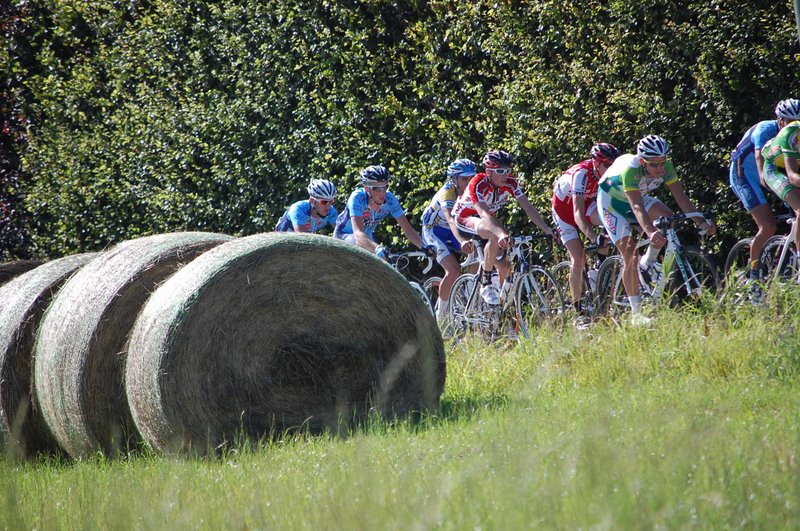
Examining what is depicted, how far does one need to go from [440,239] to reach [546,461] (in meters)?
7.73

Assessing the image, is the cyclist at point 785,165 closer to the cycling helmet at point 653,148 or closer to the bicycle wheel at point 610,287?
the cycling helmet at point 653,148

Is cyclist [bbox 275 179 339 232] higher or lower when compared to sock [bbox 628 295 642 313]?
higher

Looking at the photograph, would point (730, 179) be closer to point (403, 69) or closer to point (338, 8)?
point (403, 69)

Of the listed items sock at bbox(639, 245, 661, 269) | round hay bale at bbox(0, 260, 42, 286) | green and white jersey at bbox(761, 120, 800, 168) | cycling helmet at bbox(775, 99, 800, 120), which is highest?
cycling helmet at bbox(775, 99, 800, 120)

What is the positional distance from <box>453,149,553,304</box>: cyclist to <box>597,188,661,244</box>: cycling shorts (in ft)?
3.12

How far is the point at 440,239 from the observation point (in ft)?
39.7

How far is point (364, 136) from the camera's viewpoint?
554 inches

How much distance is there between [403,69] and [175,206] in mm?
5456

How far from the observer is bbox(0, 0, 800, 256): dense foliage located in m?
10.3

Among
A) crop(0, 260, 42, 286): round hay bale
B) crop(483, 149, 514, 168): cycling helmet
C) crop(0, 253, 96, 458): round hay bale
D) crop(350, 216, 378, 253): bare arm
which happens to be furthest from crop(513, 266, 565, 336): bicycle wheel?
crop(0, 260, 42, 286): round hay bale

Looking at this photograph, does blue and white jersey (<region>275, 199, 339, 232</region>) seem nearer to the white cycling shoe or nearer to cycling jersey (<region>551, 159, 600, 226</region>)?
the white cycling shoe

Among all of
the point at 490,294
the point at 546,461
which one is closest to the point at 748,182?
the point at 490,294

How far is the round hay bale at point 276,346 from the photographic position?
6.33 m

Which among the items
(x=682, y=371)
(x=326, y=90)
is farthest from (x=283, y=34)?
(x=682, y=371)
